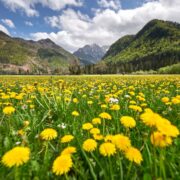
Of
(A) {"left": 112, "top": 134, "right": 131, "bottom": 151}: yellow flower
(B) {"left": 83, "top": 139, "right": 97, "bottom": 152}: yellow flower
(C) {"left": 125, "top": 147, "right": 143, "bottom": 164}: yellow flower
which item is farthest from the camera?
(B) {"left": 83, "top": 139, "right": 97, "bottom": 152}: yellow flower

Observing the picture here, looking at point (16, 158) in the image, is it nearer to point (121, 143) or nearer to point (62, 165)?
point (62, 165)

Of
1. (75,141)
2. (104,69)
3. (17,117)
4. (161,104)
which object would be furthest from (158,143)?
(104,69)

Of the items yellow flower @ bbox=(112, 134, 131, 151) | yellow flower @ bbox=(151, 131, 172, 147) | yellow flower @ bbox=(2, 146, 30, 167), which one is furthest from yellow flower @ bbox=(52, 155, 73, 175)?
yellow flower @ bbox=(151, 131, 172, 147)

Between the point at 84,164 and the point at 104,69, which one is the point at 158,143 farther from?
the point at 104,69

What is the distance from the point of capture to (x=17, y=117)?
3.81 m

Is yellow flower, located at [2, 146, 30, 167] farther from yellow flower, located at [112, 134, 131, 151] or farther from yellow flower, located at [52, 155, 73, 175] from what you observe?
yellow flower, located at [112, 134, 131, 151]

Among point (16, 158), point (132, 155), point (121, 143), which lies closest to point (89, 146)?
point (121, 143)

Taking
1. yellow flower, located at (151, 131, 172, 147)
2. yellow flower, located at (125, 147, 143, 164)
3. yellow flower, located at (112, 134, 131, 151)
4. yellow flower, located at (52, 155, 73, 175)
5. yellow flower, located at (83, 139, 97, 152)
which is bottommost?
yellow flower, located at (83, 139, 97, 152)

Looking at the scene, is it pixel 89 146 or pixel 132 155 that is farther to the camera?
pixel 89 146

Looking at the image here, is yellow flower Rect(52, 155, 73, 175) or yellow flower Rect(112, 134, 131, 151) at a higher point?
yellow flower Rect(112, 134, 131, 151)

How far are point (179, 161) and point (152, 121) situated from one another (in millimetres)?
815

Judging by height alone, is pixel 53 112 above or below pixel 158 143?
below

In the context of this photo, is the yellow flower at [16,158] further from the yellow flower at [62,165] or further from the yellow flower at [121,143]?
the yellow flower at [121,143]

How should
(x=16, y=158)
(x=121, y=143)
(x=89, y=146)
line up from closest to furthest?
(x=16, y=158)
(x=121, y=143)
(x=89, y=146)
